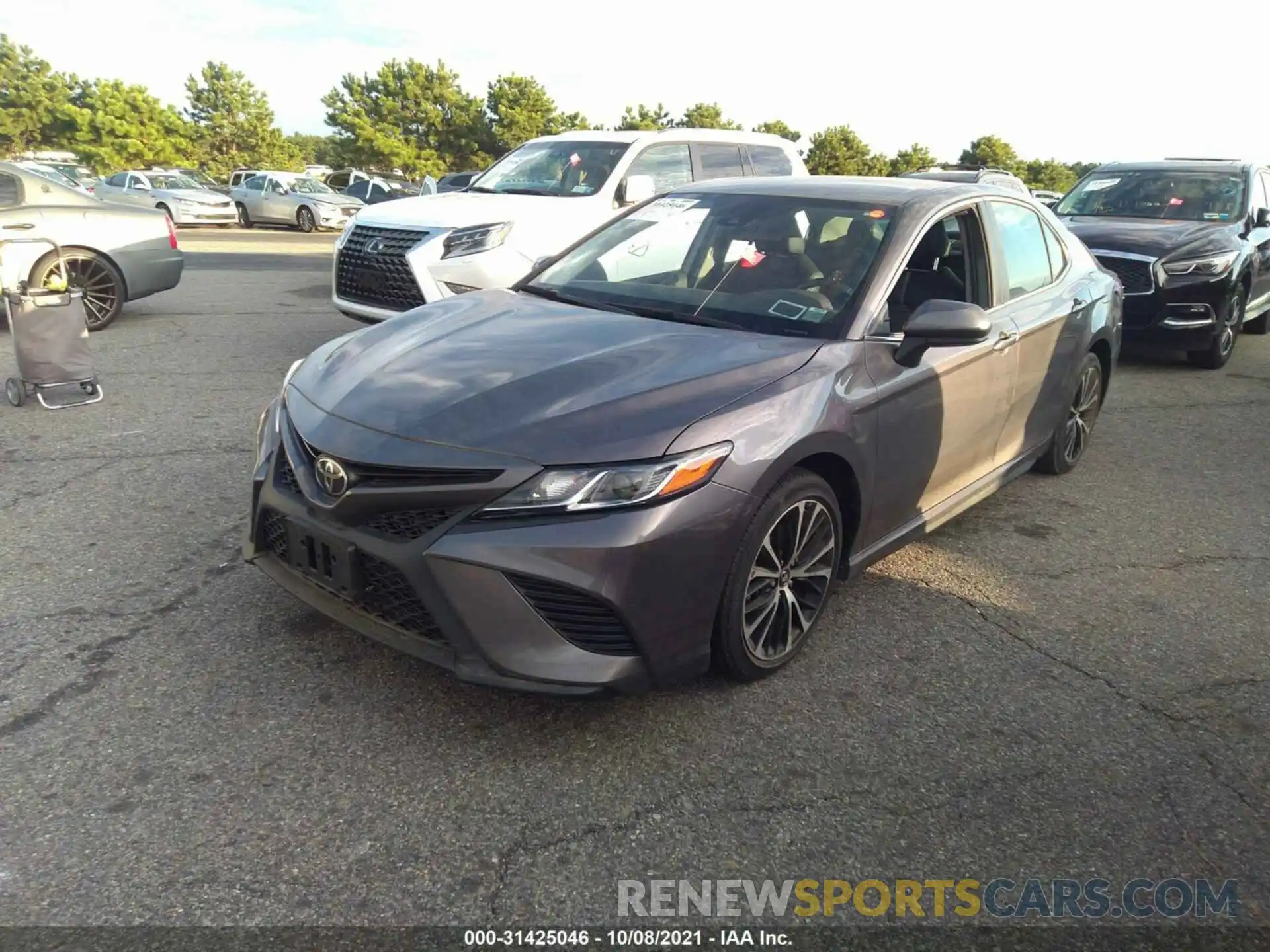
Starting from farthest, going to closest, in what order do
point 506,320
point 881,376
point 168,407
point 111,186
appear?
point 111,186, point 168,407, point 506,320, point 881,376

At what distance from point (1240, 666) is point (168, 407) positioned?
19.9 ft

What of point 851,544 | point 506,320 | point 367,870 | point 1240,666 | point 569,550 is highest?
point 506,320

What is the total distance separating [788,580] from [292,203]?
25774 mm

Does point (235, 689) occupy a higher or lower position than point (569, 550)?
lower

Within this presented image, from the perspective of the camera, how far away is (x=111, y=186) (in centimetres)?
2752

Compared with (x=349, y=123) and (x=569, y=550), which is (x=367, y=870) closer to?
(x=569, y=550)

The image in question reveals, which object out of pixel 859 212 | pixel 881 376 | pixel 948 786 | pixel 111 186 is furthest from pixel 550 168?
pixel 111 186

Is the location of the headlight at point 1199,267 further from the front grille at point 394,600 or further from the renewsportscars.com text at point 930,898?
the front grille at point 394,600

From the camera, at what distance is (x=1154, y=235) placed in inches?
335

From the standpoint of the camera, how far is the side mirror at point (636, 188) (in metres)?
8.12

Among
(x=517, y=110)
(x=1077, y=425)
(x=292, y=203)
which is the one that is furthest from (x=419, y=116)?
(x=1077, y=425)

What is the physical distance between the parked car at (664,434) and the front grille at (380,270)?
10.1ft

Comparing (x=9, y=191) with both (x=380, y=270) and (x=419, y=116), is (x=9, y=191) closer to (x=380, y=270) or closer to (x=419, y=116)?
(x=380, y=270)

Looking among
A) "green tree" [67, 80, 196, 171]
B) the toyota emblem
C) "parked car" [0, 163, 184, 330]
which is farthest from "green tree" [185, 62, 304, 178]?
the toyota emblem
